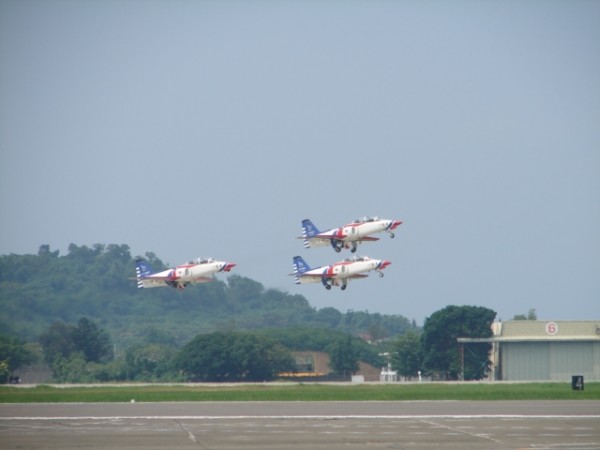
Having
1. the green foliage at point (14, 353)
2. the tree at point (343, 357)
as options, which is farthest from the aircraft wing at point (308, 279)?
the green foliage at point (14, 353)

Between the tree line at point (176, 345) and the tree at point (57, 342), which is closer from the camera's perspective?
the tree line at point (176, 345)

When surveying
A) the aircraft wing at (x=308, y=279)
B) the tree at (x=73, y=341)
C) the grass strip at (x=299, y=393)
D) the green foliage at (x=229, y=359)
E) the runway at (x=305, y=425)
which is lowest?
the runway at (x=305, y=425)

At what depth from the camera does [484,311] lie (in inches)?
4914

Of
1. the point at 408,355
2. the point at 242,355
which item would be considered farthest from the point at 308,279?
the point at 408,355

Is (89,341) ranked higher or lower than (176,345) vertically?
lower

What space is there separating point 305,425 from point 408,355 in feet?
243

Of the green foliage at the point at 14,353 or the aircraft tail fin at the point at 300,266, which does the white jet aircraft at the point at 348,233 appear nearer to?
the aircraft tail fin at the point at 300,266

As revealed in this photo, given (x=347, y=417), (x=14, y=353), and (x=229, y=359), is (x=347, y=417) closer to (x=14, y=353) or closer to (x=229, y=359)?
(x=229, y=359)

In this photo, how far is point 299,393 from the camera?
283 feet

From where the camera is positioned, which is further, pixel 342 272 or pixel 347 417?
pixel 342 272

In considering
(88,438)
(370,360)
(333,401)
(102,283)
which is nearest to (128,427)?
(88,438)

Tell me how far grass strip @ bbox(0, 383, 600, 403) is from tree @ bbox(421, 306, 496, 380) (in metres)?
22.2

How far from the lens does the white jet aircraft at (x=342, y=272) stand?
94744 mm

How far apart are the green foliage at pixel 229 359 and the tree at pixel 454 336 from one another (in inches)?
623
